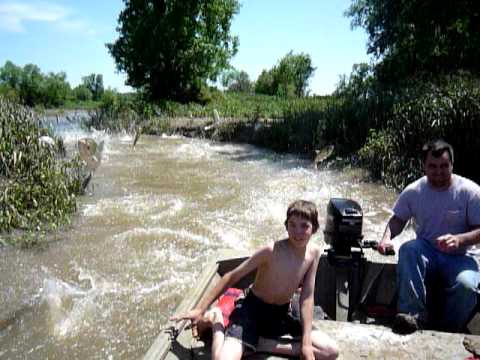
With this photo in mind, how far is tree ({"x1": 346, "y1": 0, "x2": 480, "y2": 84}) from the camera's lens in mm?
14075

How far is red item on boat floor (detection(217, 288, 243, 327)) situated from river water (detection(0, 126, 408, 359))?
86 centimetres

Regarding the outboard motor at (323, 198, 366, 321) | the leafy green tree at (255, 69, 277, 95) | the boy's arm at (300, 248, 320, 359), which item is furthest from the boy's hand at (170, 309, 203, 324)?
the leafy green tree at (255, 69, 277, 95)

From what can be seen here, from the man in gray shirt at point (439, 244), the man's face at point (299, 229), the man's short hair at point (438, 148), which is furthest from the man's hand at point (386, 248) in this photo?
the man's face at point (299, 229)

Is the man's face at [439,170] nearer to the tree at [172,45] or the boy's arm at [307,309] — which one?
the boy's arm at [307,309]

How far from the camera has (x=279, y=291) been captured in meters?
3.09

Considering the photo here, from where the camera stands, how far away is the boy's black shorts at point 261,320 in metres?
2.97

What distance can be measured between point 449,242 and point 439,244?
7cm

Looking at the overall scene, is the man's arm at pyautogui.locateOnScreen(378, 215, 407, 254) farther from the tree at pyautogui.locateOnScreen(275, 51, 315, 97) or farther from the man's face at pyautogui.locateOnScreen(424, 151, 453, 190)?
Answer: the tree at pyautogui.locateOnScreen(275, 51, 315, 97)

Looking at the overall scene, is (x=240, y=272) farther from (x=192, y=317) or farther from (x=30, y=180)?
(x=30, y=180)

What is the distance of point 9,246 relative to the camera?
7.04 m

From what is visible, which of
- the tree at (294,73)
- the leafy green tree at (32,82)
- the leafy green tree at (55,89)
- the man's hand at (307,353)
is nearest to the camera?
the man's hand at (307,353)

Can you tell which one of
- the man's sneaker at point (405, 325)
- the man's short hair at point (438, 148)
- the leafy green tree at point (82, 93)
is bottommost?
the man's sneaker at point (405, 325)

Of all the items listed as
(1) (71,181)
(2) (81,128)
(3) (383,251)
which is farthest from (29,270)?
(2) (81,128)

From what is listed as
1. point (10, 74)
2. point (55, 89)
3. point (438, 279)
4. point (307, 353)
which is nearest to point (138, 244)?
point (438, 279)
